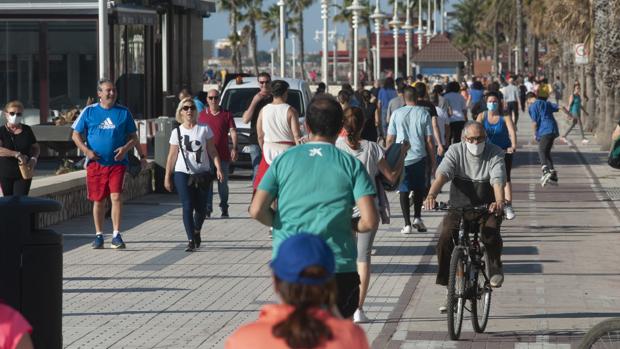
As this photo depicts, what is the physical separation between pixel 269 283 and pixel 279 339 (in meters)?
8.26

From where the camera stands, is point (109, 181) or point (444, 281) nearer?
point (444, 281)

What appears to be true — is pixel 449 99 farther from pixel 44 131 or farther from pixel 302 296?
pixel 302 296

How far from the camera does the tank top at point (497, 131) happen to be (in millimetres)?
17141

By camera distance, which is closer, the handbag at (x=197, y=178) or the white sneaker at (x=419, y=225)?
the handbag at (x=197, y=178)

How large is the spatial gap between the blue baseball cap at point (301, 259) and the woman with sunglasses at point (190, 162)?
10.2 metres

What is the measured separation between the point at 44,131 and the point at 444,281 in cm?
1790

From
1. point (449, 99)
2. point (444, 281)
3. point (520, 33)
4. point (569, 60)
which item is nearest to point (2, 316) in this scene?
point (444, 281)

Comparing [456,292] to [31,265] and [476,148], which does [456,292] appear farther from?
[31,265]

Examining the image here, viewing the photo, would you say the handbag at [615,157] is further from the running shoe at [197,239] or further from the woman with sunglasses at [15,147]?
the woman with sunglasses at [15,147]

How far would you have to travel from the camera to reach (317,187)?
6.72m

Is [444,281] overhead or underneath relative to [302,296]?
underneath

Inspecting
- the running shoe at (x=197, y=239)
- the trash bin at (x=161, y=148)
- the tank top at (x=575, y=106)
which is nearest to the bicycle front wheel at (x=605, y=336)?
the running shoe at (x=197, y=239)

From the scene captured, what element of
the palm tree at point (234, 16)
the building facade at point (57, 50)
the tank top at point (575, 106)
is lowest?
the tank top at point (575, 106)

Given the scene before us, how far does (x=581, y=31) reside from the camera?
4766 cm
